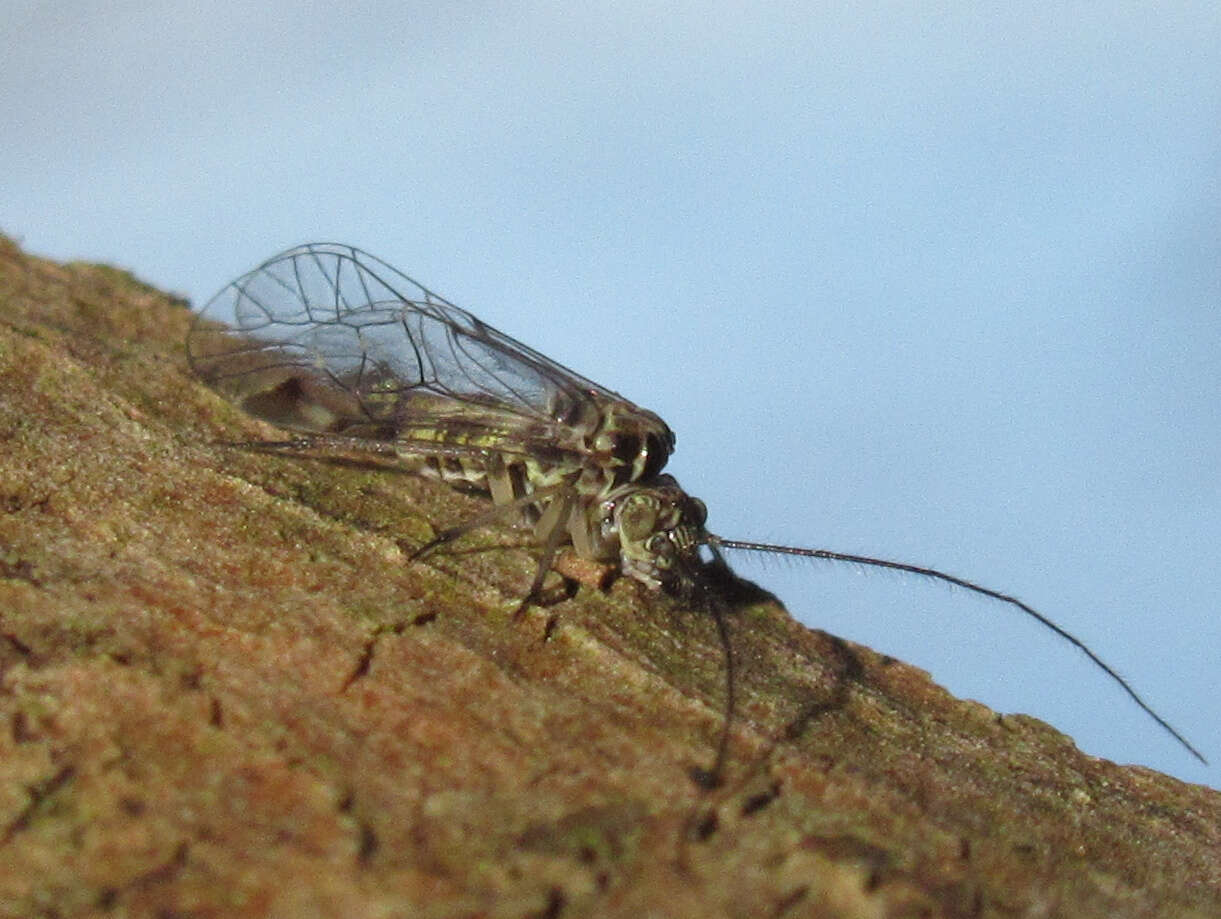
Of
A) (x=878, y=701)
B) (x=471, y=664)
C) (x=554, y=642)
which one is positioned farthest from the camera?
(x=878, y=701)

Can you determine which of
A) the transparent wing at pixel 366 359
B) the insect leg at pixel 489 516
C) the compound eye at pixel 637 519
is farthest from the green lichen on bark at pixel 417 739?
the transparent wing at pixel 366 359

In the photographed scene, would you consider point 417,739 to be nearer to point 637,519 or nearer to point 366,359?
point 637,519

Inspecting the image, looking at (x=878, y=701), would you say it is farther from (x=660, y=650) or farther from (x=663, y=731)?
(x=663, y=731)

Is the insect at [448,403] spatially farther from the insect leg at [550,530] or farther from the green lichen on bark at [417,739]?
the green lichen on bark at [417,739]

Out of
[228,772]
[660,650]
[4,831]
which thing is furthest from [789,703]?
[4,831]

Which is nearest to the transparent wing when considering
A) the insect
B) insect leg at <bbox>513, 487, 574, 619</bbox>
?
the insect

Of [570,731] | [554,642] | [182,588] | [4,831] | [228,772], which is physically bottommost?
[4,831]

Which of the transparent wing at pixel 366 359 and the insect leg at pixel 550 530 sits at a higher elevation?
the transparent wing at pixel 366 359

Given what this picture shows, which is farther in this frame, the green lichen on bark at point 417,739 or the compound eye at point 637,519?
the compound eye at point 637,519
